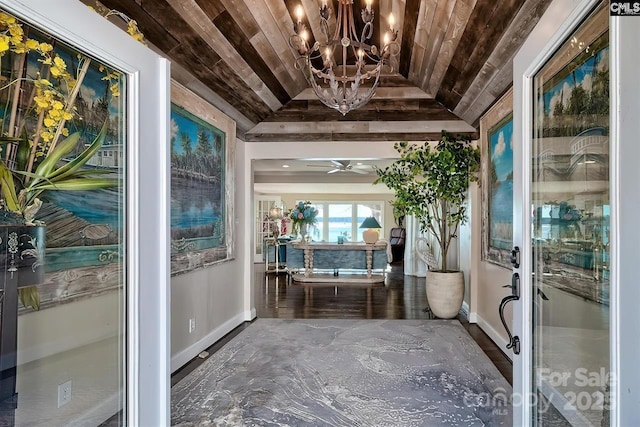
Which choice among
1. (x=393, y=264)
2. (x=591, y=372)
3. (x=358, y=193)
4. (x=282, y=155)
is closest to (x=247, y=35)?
(x=282, y=155)

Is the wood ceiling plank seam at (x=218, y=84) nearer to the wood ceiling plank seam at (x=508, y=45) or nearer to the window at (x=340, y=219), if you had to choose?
the wood ceiling plank seam at (x=508, y=45)

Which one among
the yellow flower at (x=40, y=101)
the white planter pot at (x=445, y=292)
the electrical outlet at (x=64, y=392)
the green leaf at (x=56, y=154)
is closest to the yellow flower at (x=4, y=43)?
the yellow flower at (x=40, y=101)

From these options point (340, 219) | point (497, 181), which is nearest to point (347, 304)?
point (497, 181)

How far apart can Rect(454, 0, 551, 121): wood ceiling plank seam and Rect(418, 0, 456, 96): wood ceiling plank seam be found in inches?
17.1

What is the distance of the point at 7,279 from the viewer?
1.15 meters

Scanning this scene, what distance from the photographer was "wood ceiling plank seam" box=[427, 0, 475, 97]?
103 inches

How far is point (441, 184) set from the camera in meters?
4.41

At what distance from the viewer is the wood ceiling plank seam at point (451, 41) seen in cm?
262

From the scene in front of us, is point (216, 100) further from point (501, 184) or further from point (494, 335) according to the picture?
point (494, 335)

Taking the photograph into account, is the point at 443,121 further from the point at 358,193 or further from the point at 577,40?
the point at 358,193

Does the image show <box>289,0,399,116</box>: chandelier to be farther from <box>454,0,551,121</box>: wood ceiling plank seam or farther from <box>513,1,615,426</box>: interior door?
<box>513,1,615,426</box>: interior door

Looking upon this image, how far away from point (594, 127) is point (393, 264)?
9.36 m

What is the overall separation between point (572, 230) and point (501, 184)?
2455 millimetres

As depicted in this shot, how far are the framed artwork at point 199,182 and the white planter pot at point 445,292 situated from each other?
2.51 meters
